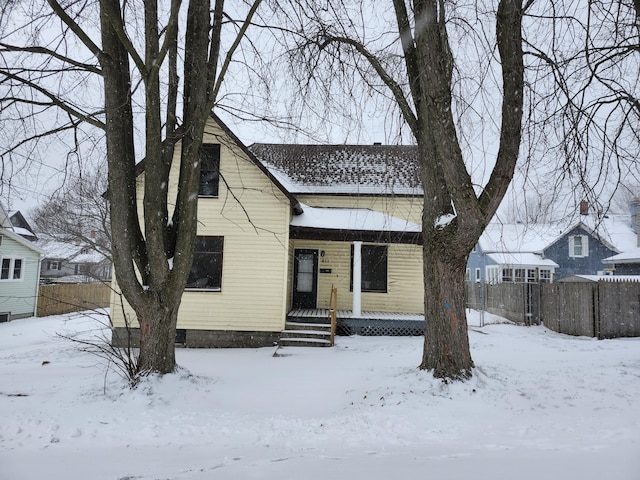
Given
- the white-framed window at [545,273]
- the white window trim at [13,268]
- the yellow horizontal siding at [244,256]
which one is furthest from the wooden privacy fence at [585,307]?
the white window trim at [13,268]

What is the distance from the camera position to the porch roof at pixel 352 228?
1193 centimetres

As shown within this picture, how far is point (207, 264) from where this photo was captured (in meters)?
11.6

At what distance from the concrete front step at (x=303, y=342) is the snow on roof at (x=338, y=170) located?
5502 mm

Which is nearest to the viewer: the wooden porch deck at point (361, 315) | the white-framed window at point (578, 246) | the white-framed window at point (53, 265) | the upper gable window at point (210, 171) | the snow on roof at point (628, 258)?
the upper gable window at point (210, 171)

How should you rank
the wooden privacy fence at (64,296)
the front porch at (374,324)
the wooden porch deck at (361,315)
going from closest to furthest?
the wooden porch deck at (361,315) < the front porch at (374,324) < the wooden privacy fence at (64,296)

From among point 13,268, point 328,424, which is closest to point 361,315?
point 328,424

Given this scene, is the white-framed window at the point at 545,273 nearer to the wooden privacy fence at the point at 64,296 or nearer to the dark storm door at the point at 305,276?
the dark storm door at the point at 305,276

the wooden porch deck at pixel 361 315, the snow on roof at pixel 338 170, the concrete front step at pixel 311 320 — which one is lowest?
the concrete front step at pixel 311 320

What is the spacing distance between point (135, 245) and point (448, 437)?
5111mm

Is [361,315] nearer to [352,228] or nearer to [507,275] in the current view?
[352,228]

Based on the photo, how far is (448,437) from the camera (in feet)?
13.7

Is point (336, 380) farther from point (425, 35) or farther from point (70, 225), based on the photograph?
point (70, 225)

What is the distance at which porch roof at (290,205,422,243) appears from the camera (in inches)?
470

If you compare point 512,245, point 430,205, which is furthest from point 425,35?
point 512,245
